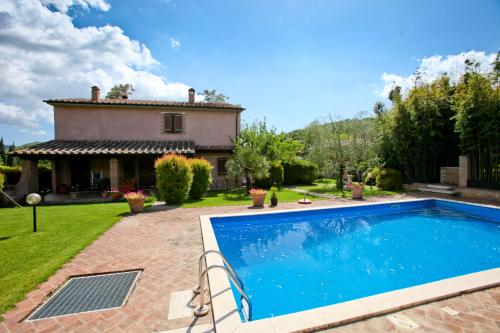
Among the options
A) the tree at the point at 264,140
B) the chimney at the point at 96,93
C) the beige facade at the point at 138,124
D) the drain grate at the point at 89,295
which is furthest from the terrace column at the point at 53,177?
the drain grate at the point at 89,295

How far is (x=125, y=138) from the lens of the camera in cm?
1850

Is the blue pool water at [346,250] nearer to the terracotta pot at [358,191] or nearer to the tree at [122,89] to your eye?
the terracotta pot at [358,191]

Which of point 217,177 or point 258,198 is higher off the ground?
point 217,177

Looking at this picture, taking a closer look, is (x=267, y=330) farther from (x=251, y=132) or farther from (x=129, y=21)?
(x=251, y=132)

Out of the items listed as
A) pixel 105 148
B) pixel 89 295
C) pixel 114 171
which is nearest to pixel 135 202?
pixel 114 171

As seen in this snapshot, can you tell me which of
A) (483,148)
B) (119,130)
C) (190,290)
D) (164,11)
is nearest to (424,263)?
(190,290)

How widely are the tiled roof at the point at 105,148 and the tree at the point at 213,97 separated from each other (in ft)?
102

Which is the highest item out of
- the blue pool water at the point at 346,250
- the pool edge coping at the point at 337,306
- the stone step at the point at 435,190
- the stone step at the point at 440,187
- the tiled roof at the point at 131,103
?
the tiled roof at the point at 131,103

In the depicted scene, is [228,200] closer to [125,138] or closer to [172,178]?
[172,178]

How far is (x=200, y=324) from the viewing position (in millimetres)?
3135

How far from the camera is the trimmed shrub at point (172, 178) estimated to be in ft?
38.7

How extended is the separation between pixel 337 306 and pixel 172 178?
9926mm

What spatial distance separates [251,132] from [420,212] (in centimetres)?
1111

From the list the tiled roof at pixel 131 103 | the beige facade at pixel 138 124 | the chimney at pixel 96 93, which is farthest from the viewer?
the chimney at pixel 96 93
